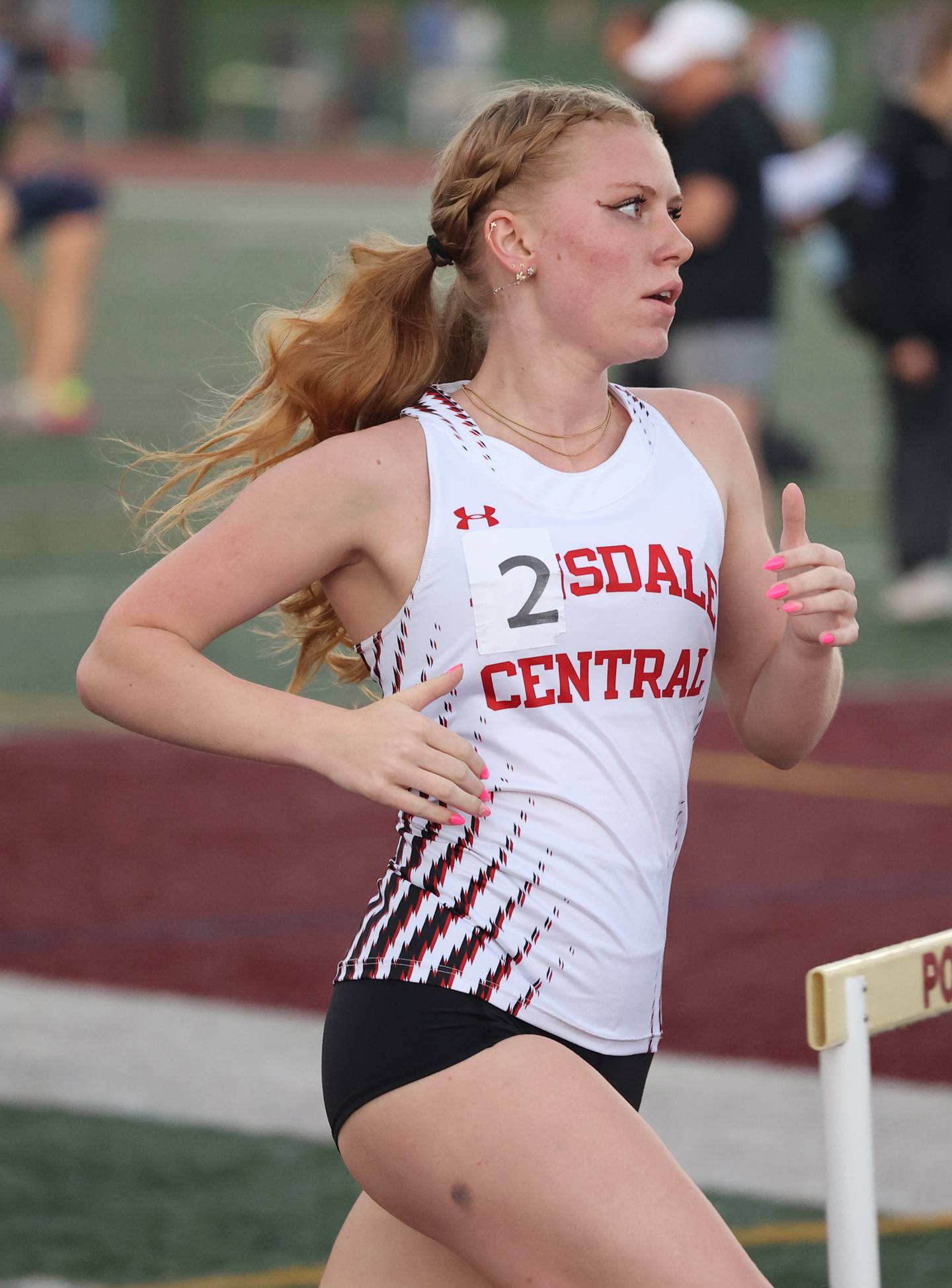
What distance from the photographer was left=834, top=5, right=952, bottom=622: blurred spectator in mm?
8406

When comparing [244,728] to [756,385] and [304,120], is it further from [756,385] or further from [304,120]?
[304,120]

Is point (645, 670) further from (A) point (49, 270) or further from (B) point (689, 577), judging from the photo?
(A) point (49, 270)

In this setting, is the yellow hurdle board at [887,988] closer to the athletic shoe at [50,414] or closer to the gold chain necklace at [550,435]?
the gold chain necklace at [550,435]

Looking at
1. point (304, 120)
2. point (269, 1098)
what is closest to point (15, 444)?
point (269, 1098)

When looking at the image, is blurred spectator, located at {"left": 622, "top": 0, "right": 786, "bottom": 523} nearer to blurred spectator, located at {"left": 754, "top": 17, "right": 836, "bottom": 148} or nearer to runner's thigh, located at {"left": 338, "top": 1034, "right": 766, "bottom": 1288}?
runner's thigh, located at {"left": 338, "top": 1034, "right": 766, "bottom": 1288}

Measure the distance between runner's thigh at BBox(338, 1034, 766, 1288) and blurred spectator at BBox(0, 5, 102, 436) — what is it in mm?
12162

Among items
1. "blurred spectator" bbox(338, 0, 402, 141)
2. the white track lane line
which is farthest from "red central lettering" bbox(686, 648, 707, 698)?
"blurred spectator" bbox(338, 0, 402, 141)

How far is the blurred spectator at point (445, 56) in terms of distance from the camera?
38375mm

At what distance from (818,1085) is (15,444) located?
1020 cm

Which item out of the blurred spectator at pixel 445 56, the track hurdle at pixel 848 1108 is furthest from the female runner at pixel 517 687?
the blurred spectator at pixel 445 56

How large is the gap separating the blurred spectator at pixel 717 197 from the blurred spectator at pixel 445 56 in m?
29.9

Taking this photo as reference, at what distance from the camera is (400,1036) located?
7.91 feet

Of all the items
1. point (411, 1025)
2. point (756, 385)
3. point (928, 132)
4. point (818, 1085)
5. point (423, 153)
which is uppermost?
point (423, 153)

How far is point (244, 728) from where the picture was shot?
7.93 feet
